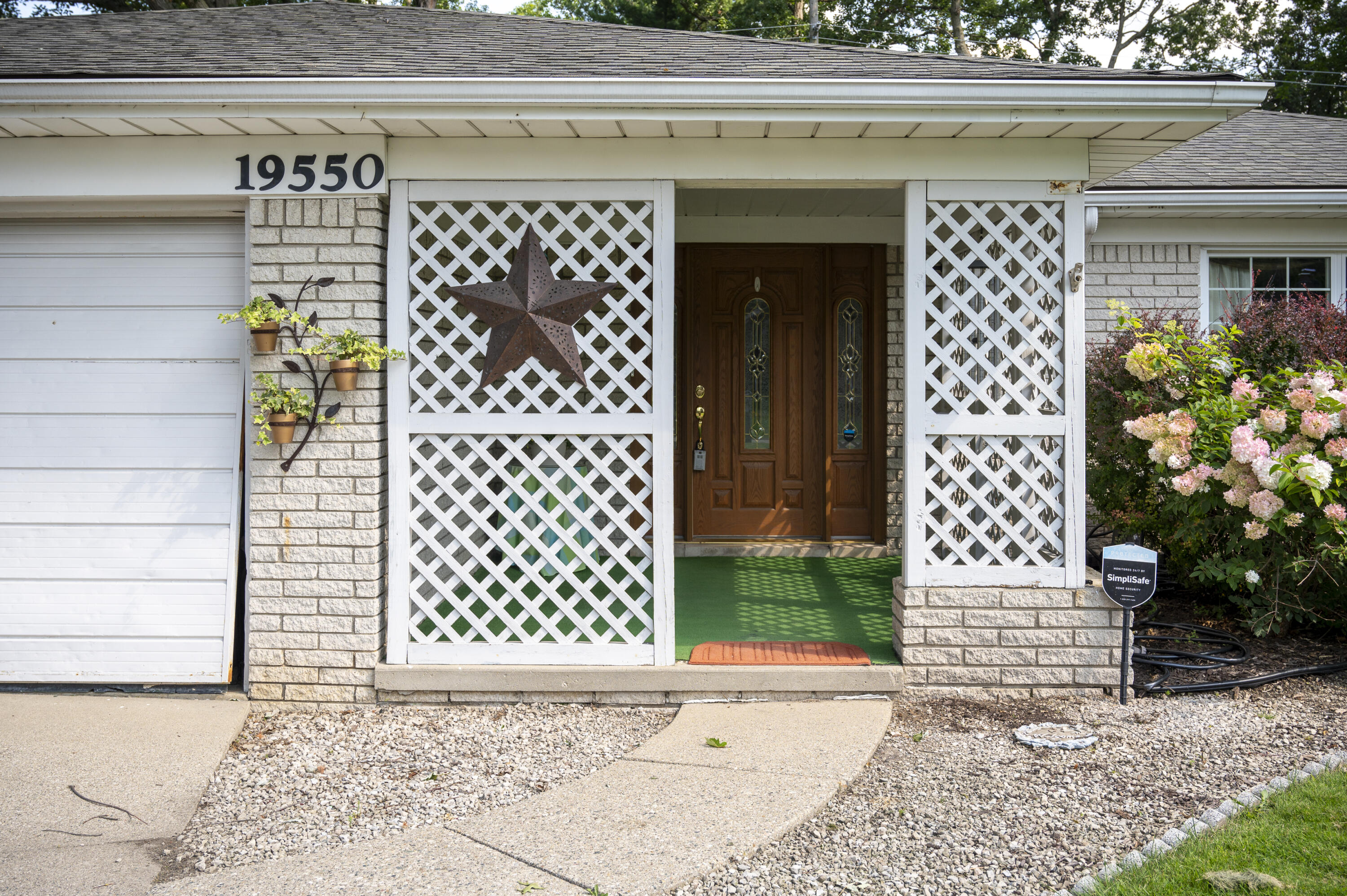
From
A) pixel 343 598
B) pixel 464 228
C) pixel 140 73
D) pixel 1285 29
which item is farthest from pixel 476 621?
pixel 1285 29

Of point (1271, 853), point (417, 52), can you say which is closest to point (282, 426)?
point (417, 52)

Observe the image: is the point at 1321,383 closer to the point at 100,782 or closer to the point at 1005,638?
the point at 1005,638

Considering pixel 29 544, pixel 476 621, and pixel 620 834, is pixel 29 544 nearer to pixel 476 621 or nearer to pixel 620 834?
pixel 476 621

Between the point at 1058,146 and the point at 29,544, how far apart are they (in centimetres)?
507

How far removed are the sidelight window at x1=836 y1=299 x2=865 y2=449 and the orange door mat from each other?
257cm

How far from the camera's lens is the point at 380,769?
11.6 ft

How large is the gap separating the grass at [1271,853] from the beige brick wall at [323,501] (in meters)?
3.15

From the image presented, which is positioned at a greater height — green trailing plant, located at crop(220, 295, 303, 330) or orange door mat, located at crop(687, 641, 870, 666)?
green trailing plant, located at crop(220, 295, 303, 330)

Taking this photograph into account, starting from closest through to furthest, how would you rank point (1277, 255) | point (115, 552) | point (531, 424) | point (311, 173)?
point (311, 173) → point (531, 424) → point (115, 552) → point (1277, 255)

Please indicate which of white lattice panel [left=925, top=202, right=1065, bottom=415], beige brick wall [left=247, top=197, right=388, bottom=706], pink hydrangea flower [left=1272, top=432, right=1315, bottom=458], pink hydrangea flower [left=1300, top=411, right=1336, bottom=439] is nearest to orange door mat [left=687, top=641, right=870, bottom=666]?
white lattice panel [left=925, top=202, right=1065, bottom=415]

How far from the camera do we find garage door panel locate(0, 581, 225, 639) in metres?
4.30

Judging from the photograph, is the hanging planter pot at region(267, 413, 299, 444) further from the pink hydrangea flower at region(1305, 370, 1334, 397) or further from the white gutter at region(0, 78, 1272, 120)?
the pink hydrangea flower at region(1305, 370, 1334, 397)

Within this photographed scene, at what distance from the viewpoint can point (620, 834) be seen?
2883 mm

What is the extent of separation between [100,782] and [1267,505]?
5097mm
